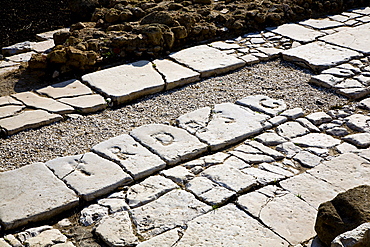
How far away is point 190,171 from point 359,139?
189 centimetres

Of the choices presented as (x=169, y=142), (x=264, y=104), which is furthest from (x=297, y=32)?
(x=169, y=142)

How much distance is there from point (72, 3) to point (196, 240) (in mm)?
6343

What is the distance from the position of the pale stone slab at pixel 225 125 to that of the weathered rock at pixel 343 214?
1723 mm

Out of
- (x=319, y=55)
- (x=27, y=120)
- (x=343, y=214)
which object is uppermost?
(x=343, y=214)

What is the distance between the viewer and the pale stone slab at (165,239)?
11.9 feet

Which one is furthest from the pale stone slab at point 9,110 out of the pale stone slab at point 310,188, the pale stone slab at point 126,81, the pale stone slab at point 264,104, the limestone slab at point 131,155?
the pale stone slab at point 310,188

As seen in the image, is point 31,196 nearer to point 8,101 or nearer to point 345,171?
point 8,101

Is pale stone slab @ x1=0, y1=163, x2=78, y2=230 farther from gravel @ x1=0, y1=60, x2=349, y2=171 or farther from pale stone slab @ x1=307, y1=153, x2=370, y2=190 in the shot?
pale stone slab @ x1=307, y1=153, x2=370, y2=190

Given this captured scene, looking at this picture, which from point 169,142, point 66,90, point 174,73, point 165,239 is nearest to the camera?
point 165,239

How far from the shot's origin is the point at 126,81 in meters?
6.25

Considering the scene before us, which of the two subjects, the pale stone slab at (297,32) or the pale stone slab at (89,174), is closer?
the pale stone slab at (89,174)

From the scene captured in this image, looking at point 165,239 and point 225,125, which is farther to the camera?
point 225,125

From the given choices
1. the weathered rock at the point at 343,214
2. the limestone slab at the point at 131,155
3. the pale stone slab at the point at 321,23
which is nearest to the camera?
the weathered rock at the point at 343,214

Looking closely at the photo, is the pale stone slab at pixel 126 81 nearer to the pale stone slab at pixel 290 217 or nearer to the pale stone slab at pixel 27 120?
the pale stone slab at pixel 27 120
